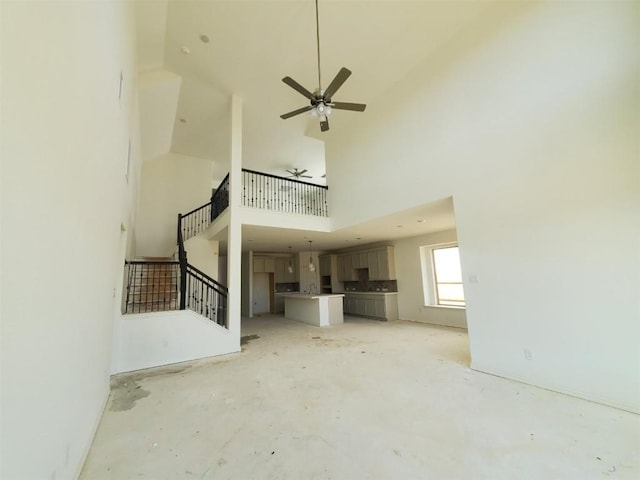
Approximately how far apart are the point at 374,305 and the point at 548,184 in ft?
19.9

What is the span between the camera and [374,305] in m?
8.53

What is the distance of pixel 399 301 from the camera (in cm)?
840

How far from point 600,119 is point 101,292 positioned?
18.0ft

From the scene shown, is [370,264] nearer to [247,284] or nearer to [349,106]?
[247,284]

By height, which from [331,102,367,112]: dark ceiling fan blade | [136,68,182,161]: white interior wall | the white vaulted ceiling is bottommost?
[331,102,367,112]: dark ceiling fan blade

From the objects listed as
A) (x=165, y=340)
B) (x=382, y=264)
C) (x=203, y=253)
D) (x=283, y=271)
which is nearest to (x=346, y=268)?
(x=382, y=264)

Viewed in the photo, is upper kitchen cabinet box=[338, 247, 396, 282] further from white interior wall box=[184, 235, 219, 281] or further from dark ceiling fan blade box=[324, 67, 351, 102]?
dark ceiling fan blade box=[324, 67, 351, 102]

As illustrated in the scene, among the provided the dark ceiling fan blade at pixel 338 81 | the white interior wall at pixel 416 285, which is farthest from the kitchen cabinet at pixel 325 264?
the dark ceiling fan blade at pixel 338 81

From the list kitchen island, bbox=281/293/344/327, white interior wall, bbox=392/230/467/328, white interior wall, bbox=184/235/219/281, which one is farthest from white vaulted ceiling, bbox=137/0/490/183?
kitchen island, bbox=281/293/344/327

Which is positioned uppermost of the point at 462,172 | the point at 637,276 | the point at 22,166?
the point at 462,172

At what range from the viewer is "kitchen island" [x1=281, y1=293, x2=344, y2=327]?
24.7ft

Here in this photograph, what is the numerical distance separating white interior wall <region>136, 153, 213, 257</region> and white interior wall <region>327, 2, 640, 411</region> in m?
6.95

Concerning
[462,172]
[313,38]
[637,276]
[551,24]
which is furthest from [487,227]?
[313,38]

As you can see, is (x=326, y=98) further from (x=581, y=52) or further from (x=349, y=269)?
(x=349, y=269)
